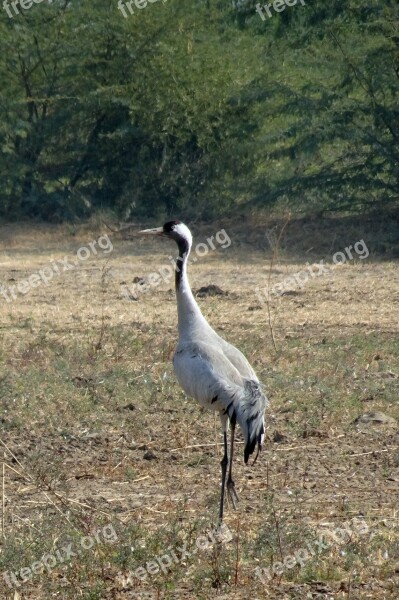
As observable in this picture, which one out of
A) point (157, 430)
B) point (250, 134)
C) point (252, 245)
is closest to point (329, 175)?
point (252, 245)

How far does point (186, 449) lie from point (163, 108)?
525 inches

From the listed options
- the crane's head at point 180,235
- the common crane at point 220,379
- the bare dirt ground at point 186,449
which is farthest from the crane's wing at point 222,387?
the crane's head at point 180,235

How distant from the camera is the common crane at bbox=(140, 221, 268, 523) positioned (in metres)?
5.45

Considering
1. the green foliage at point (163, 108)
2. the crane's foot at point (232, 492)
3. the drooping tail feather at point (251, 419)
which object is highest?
the drooping tail feather at point (251, 419)

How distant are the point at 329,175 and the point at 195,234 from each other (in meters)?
2.51

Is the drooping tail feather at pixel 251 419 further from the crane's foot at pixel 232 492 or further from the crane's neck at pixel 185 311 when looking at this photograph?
the crane's neck at pixel 185 311

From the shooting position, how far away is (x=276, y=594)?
176 inches

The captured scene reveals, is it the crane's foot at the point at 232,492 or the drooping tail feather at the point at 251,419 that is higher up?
the drooping tail feather at the point at 251,419

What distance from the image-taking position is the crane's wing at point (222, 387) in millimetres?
5430

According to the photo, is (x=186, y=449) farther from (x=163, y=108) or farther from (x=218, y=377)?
(x=163, y=108)

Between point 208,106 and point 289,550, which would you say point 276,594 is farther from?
point 208,106

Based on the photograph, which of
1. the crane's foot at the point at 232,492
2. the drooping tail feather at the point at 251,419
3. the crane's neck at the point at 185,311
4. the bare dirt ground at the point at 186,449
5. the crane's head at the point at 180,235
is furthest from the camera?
the crane's head at the point at 180,235

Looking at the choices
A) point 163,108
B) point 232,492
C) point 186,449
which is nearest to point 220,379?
point 232,492

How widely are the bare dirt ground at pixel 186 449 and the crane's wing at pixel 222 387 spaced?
386 mm
